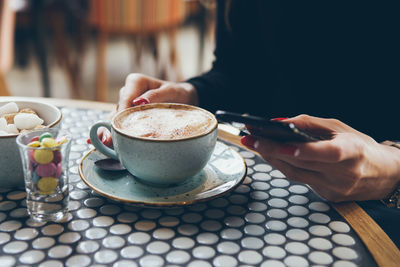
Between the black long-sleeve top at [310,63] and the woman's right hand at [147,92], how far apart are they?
0.36ft

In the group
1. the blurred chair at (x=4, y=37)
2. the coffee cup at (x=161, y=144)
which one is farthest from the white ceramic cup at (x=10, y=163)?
the blurred chair at (x=4, y=37)

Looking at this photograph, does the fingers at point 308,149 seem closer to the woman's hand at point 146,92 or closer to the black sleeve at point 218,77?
the woman's hand at point 146,92

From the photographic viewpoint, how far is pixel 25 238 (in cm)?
57

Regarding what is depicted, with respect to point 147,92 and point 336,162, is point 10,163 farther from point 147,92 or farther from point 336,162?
point 336,162

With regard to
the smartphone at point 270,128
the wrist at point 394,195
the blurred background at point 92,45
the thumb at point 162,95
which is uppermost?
the smartphone at point 270,128

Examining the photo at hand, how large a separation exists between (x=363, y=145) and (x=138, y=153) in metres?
0.35

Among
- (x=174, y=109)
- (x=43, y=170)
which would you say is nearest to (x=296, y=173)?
(x=174, y=109)

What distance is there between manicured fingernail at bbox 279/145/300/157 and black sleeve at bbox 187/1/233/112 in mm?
509

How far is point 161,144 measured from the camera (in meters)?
0.62

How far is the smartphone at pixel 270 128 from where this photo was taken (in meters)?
0.56

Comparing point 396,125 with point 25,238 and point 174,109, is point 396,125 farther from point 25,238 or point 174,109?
point 25,238

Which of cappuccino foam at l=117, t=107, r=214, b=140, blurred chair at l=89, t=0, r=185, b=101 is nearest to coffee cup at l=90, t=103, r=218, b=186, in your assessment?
cappuccino foam at l=117, t=107, r=214, b=140

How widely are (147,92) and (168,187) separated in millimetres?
288

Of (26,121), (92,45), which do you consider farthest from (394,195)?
(92,45)
